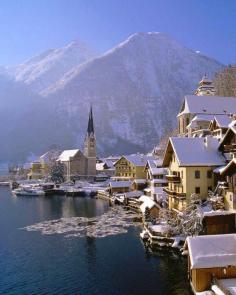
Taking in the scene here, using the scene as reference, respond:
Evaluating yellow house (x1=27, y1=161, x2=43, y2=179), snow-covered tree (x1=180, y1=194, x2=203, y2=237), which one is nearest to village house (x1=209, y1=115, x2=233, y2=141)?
snow-covered tree (x1=180, y1=194, x2=203, y2=237)

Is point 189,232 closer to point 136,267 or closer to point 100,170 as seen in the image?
point 136,267

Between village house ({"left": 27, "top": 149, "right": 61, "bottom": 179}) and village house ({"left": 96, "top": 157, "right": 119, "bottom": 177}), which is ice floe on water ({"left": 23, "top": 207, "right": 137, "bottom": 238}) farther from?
village house ({"left": 27, "top": 149, "right": 61, "bottom": 179})

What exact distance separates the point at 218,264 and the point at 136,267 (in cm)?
1135

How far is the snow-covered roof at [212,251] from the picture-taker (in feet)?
92.0

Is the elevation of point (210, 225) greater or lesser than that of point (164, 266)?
greater

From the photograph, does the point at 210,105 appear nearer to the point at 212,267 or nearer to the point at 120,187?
the point at 120,187

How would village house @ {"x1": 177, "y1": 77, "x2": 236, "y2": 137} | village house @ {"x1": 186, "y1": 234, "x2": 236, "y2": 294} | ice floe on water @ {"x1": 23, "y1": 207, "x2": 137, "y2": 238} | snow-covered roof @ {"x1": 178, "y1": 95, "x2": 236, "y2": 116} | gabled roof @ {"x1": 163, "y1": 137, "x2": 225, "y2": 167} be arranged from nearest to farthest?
village house @ {"x1": 186, "y1": 234, "x2": 236, "y2": 294}
gabled roof @ {"x1": 163, "y1": 137, "x2": 225, "y2": 167}
ice floe on water @ {"x1": 23, "y1": 207, "x2": 137, "y2": 238}
village house @ {"x1": 177, "y1": 77, "x2": 236, "y2": 137}
snow-covered roof @ {"x1": 178, "y1": 95, "x2": 236, "y2": 116}

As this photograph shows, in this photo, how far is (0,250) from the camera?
1813 inches

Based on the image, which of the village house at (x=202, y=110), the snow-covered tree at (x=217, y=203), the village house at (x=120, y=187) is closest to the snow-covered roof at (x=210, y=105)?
the village house at (x=202, y=110)

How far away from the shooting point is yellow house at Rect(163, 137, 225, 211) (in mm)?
50219

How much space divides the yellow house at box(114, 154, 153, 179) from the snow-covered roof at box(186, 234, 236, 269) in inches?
2955

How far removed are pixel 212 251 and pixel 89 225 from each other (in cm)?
3406

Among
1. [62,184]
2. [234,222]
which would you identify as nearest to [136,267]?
[234,222]

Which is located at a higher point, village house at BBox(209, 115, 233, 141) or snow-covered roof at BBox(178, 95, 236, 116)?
snow-covered roof at BBox(178, 95, 236, 116)
